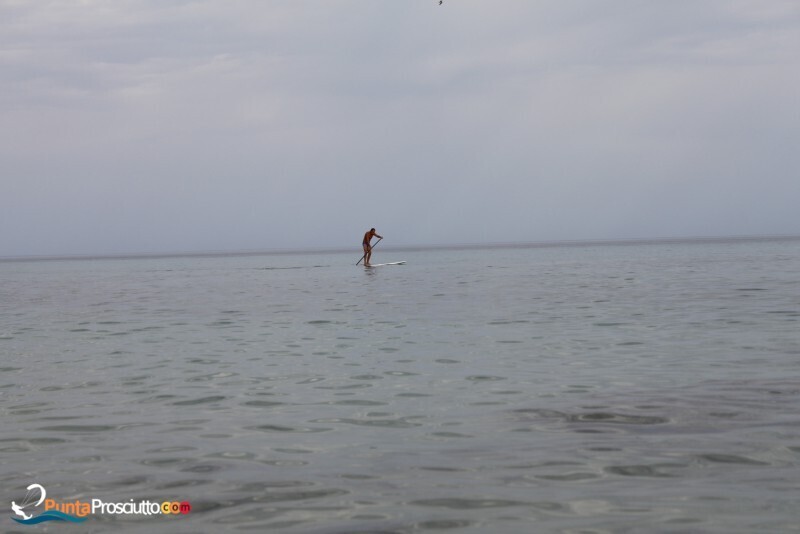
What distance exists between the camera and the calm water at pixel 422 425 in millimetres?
6371

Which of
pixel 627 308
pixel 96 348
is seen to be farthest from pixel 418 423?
pixel 627 308

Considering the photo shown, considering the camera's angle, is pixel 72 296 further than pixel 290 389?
Yes

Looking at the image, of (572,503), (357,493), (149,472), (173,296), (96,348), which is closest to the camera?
(572,503)

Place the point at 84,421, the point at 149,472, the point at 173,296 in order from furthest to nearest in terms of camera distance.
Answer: the point at 173,296
the point at 84,421
the point at 149,472

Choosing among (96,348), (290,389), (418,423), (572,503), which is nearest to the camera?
(572,503)

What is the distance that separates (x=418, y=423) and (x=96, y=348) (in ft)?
35.2

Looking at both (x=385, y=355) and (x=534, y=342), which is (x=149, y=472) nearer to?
(x=385, y=355)

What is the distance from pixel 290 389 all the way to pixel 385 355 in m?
3.67

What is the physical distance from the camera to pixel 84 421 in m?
10.2

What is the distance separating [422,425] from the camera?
368 inches

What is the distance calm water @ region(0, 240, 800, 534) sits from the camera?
6371 millimetres

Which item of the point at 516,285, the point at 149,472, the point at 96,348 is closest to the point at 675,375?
the point at 149,472

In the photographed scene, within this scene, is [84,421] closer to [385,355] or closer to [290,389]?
[290,389]

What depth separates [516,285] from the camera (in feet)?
127
